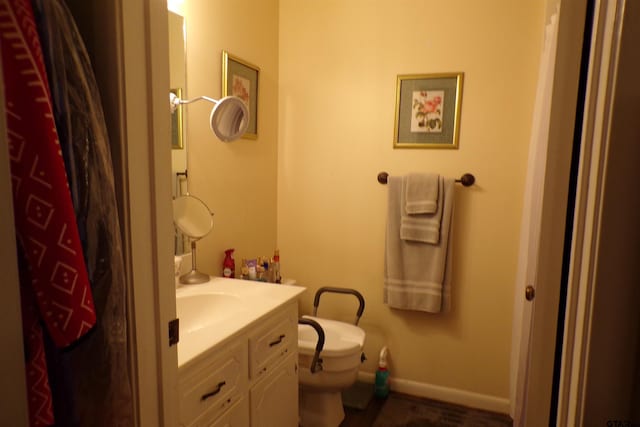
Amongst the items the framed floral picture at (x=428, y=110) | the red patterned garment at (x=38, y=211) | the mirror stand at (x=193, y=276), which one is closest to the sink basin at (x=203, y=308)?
the mirror stand at (x=193, y=276)

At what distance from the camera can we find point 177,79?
5.41ft

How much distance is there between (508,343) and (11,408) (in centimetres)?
228

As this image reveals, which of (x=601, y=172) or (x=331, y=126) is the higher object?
(x=331, y=126)

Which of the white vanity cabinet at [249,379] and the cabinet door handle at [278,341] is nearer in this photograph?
the white vanity cabinet at [249,379]

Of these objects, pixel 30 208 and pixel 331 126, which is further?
pixel 331 126

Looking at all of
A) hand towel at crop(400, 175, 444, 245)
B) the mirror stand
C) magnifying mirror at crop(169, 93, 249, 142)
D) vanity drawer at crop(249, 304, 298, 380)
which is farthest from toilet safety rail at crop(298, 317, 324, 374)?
magnifying mirror at crop(169, 93, 249, 142)

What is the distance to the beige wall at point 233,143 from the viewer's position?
5.75 feet

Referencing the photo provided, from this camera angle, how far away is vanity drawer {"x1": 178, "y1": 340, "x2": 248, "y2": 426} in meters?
1.04

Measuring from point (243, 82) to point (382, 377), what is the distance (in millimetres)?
1870

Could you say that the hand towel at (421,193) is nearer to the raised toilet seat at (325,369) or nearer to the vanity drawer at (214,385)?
the raised toilet seat at (325,369)

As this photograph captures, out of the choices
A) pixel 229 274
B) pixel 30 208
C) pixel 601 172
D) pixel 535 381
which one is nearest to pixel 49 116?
pixel 30 208

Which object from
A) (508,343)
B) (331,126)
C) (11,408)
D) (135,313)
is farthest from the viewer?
(331,126)

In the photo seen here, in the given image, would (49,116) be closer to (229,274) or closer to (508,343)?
(229,274)

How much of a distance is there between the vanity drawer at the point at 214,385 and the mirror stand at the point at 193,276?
20.3 inches
